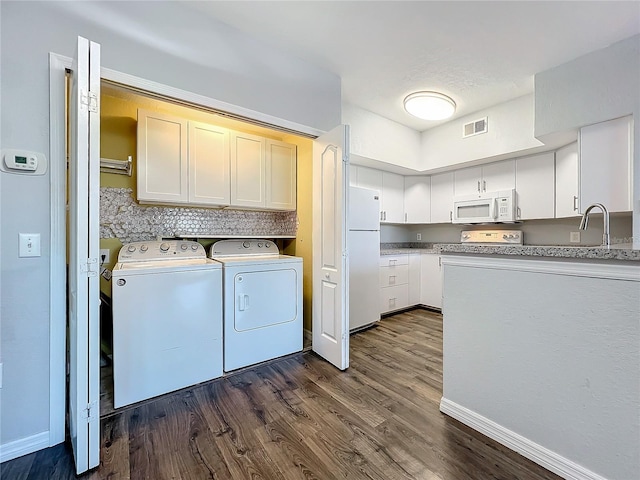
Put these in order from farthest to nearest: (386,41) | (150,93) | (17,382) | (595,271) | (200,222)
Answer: (200,222)
(386,41)
(150,93)
(17,382)
(595,271)

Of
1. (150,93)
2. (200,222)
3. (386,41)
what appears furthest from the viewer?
(200,222)

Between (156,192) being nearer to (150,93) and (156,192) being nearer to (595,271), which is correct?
(150,93)

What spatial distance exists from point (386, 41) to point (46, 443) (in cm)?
351

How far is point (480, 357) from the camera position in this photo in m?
1.62

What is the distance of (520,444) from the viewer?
1.44 m

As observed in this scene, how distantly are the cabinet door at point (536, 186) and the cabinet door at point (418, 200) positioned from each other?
1.21m

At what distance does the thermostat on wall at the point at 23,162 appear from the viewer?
1404 mm

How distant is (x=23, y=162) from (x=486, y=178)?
14.7 feet

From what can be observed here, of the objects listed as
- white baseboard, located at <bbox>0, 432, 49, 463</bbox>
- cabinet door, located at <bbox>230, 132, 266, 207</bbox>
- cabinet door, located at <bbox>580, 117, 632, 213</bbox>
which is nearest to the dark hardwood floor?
white baseboard, located at <bbox>0, 432, 49, 463</bbox>

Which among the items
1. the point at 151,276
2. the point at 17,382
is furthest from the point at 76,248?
the point at 17,382

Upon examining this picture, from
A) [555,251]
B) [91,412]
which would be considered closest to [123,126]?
[91,412]

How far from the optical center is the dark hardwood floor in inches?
53.1

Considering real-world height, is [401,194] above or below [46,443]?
above

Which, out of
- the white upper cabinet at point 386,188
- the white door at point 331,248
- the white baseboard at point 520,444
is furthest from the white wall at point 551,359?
the white upper cabinet at point 386,188
